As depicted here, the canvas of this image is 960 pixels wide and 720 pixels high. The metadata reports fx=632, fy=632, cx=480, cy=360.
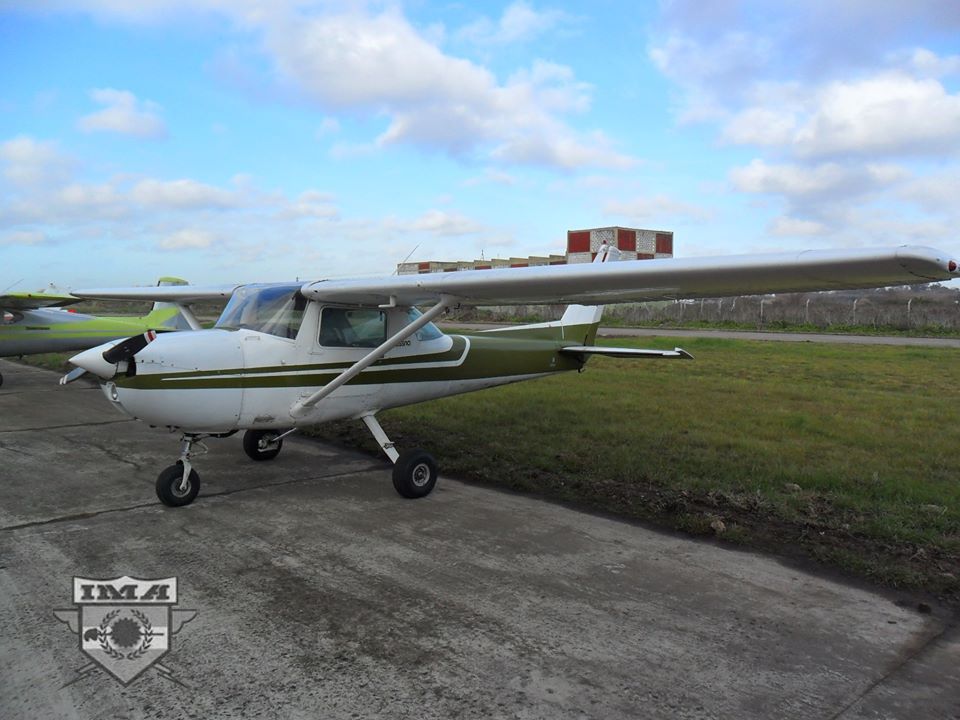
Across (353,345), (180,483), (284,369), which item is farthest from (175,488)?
(353,345)

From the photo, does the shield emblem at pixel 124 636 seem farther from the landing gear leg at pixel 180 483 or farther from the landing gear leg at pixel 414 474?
the landing gear leg at pixel 414 474

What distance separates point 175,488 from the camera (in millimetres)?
5402

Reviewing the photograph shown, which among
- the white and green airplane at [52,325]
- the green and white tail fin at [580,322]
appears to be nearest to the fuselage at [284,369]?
the green and white tail fin at [580,322]

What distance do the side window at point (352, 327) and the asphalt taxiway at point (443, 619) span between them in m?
1.47

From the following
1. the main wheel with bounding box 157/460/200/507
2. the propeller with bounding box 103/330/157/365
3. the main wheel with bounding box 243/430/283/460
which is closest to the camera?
the propeller with bounding box 103/330/157/365

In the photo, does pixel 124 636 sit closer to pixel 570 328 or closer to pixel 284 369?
pixel 284 369

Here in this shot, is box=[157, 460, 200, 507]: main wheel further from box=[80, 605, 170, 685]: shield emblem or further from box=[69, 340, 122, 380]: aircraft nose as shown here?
box=[80, 605, 170, 685]: shield emblem

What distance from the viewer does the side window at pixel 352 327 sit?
19.7 feet

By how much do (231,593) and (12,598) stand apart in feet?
4.03

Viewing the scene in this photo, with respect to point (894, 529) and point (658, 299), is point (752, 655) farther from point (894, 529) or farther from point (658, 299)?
point (658, 299)

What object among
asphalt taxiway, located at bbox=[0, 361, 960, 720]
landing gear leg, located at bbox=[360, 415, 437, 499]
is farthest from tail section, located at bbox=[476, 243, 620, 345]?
asphalt taxiway, located at bbox=[0, 361, 960, 720]

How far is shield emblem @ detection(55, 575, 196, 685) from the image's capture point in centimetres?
302

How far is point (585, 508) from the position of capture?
561 cm

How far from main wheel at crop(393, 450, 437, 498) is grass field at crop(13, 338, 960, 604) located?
2.70 feet
